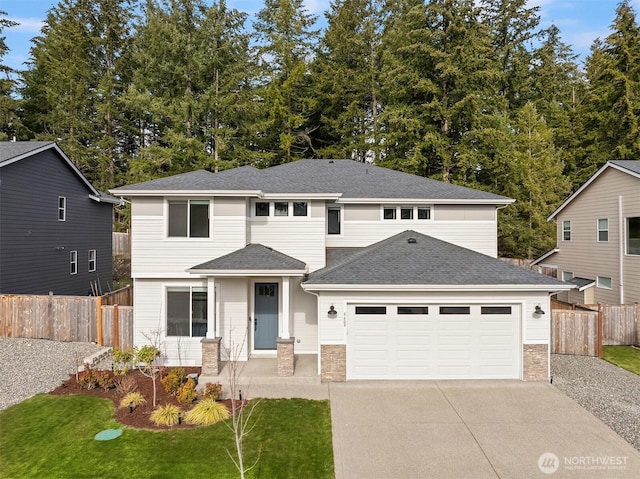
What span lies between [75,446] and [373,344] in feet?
21.2

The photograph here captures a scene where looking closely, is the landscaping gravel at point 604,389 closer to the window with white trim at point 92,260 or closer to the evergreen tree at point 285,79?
the evergreen tree at point 285,79

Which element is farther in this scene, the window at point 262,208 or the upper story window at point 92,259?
the upper story window at point 92,259

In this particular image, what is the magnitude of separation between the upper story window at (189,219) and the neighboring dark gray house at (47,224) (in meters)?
8.83

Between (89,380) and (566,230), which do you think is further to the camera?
(566,230)

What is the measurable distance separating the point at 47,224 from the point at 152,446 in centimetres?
1449

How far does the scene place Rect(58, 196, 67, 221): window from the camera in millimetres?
17516

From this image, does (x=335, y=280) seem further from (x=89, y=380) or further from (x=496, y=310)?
(x=89, y=380)

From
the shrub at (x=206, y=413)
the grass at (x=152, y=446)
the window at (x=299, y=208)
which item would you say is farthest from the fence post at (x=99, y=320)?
the window at (x=299, y=208)

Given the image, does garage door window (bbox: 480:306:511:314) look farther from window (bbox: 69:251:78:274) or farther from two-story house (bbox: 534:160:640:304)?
window (bbox: 69:251:78:274)

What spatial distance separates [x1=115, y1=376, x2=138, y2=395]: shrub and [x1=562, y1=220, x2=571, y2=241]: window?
19.0m

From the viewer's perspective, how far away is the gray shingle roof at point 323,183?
10.8 metres

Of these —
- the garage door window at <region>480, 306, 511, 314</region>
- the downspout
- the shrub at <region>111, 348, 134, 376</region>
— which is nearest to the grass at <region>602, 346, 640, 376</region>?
the downspout


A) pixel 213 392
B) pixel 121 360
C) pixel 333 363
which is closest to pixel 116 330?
pixel 121 360

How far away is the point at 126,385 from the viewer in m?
8.59
